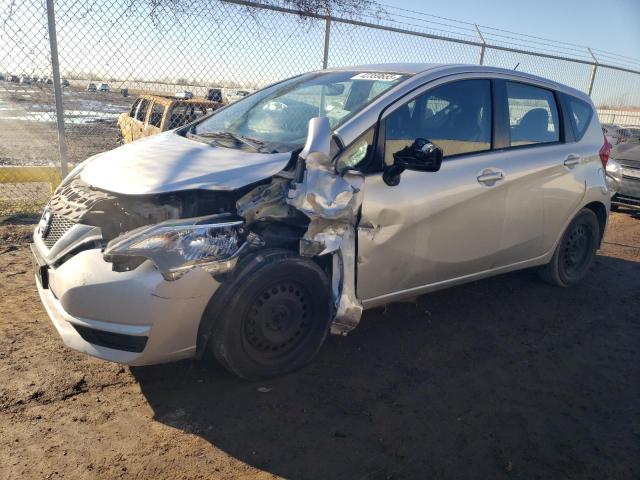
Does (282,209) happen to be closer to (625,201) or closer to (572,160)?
(572,160)

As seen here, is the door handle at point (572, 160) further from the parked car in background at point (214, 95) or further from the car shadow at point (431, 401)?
the parked car in background at point (214, 95)

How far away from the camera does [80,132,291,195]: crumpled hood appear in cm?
282

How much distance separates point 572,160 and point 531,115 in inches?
21.0

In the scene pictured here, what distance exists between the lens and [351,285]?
3172 mm

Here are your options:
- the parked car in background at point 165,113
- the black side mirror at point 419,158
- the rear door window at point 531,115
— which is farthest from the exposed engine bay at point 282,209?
the parked car in background at point 165,113

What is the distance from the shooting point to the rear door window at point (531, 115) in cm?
409

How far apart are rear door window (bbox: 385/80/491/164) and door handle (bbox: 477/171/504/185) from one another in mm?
185

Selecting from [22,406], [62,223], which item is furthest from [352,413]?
[62,223]

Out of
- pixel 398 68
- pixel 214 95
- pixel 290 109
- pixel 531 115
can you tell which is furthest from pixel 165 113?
pixel 531 115

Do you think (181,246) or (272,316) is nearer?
(181,246)

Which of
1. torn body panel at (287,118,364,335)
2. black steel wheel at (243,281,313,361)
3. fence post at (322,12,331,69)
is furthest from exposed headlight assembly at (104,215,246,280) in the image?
fence post at (322,12,331,69)

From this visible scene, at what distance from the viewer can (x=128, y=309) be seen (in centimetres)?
260

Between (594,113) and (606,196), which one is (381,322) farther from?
(594,113)

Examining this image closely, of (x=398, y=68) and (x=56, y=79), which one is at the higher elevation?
(x=398, y=68)
